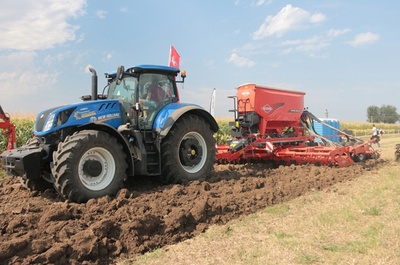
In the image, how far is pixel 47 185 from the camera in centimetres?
594

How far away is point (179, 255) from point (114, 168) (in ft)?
7.22

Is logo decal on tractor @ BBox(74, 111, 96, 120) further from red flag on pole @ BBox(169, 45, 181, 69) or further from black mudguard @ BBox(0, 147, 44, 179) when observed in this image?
red flag on pole @ BBox(169, 45, 181, 69)

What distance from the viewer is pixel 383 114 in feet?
376

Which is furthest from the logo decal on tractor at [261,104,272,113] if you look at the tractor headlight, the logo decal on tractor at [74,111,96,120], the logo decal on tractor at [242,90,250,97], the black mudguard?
the black mudguard

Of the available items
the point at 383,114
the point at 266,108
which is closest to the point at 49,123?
the point at 266,108

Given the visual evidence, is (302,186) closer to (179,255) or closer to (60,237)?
(179,255)

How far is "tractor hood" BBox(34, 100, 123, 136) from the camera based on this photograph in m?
5.36

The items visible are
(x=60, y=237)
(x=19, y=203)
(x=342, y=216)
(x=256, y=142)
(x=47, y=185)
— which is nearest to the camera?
(x=60, y=237)

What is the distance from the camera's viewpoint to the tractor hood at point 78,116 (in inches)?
211

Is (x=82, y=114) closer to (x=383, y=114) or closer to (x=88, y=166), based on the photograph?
(x=88, y=166)

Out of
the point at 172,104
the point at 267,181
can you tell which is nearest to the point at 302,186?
the point at 267,181

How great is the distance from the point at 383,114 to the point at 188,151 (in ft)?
404

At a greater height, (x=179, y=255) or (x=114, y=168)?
(x=114, y=168)

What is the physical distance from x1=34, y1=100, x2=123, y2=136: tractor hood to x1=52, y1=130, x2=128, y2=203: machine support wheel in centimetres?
33
